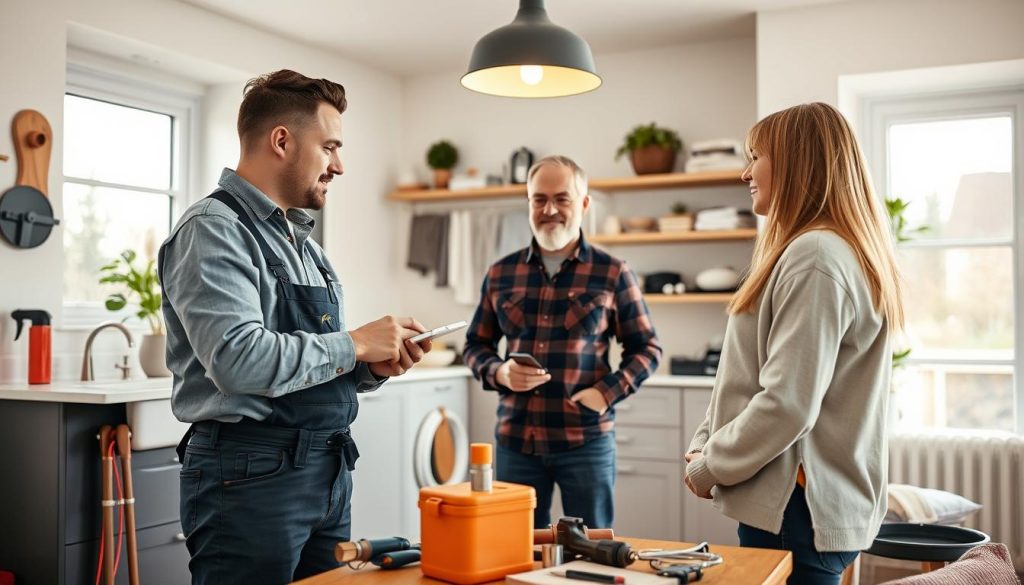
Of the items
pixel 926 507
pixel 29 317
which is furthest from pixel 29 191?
pixel 926 507

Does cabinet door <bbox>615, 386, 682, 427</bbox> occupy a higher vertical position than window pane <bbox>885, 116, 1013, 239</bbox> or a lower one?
lower

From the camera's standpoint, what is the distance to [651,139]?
5.04 metres

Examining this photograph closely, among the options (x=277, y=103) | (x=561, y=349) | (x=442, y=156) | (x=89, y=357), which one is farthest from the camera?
(x=442, y=156)

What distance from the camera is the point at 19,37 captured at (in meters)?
3.69

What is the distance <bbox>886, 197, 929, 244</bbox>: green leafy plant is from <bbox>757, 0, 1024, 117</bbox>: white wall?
1.80ft

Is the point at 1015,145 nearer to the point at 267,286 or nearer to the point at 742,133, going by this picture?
the point at 742,133

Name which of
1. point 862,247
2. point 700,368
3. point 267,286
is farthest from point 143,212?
point 862,247

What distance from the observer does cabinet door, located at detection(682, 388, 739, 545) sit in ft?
14.7

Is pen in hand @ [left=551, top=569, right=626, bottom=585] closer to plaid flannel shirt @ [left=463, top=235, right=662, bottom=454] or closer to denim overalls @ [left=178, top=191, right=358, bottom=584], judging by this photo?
denim overalls @ [left=178, top=191, right=358, bottom=584]

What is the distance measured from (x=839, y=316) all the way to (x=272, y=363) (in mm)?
945

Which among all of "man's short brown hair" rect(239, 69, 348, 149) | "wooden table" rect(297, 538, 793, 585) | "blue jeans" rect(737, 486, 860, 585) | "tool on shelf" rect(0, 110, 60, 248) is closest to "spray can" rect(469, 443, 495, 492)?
"wooden table" rect(297, 538, 793, 585)

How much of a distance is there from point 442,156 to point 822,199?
4.11 metres

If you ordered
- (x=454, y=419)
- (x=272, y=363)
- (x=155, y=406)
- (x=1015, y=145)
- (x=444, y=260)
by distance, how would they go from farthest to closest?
(x=444, y=260)
(x=454, y=419)
(x=1015, y=145)
(x=155, y=406)
(x=272, y=363)

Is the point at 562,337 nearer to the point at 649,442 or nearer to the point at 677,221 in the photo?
the point at 649,442
